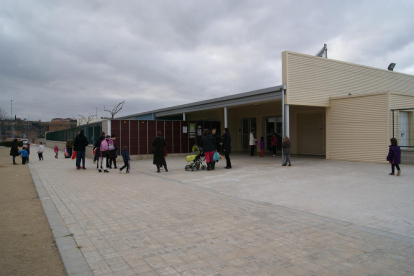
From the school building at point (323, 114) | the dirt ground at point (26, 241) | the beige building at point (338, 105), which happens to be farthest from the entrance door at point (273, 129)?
the dirt ground at point (26, 241)

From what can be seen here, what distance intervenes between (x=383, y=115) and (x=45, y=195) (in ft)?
44.9

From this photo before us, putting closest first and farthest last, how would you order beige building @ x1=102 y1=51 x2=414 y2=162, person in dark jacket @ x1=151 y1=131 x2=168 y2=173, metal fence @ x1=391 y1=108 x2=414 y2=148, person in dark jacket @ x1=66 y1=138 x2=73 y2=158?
person in dark jacket @ x1=151 y1=131 x2=168 y2=173
metal fence @ x1=391 y1=108 x2=414 y2=148
beige building @ x1=102 y1=51 x2=414 y2=162
person in dark jacket @ x1=66 y1=138 x2=73 y2=158

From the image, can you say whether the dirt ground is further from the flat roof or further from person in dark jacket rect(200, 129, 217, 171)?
the flat roof

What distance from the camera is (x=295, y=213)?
5.88 m

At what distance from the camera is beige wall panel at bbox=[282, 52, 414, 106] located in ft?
46.5

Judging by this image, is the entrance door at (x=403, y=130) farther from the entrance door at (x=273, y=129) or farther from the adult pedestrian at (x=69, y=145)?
the adult pedestrian at (x=69, y=145)

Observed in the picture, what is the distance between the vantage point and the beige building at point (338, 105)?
45.2 feet

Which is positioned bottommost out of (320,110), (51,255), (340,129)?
(51,255)

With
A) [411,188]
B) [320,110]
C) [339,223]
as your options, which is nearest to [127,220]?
[339,223]

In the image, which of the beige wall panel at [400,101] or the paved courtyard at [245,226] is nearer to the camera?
the paved courtyard at [245,226]

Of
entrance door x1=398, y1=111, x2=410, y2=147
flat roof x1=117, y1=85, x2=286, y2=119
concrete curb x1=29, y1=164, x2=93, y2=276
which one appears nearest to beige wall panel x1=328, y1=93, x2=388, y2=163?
entrance door x1=398, y1=111, x2=410, y2=147

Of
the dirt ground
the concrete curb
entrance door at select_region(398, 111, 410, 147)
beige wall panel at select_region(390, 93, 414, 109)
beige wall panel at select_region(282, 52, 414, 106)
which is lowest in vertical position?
the dirt ground

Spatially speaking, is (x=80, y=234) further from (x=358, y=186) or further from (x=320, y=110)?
(x=320, y=110)

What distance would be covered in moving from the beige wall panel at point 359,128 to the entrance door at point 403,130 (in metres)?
0.76
